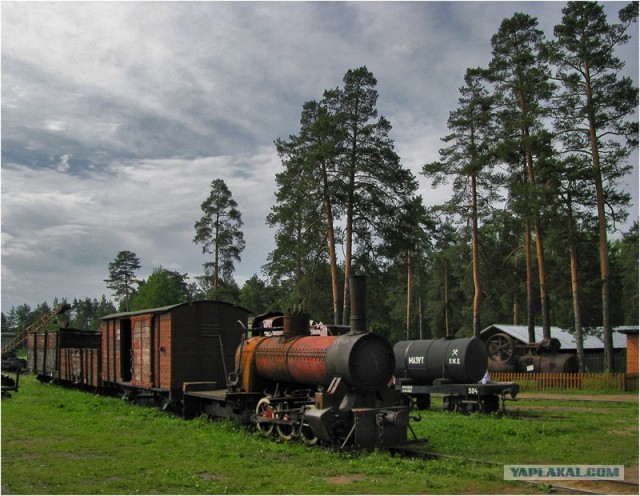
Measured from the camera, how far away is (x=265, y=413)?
1343 cm

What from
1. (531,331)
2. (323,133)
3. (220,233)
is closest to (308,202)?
(323,133)

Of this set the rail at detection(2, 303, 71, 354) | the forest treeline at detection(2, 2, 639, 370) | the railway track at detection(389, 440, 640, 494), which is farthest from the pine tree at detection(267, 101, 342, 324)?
the railway track at detection(389, 440, 640, 494)

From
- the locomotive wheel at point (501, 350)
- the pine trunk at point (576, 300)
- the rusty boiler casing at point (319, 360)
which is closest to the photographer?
the rusty boiler casing at point (319, 360)

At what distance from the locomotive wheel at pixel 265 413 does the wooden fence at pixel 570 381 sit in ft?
60.4

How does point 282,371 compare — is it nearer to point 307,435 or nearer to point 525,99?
point 307,435

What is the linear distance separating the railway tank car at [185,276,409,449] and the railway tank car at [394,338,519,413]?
21.1 feet

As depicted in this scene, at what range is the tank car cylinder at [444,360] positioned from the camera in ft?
63.0

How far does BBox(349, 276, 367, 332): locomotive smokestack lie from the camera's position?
12156 mm

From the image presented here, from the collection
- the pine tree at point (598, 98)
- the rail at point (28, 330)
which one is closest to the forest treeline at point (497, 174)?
the pine tree at point (598, 98)

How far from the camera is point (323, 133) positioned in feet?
103

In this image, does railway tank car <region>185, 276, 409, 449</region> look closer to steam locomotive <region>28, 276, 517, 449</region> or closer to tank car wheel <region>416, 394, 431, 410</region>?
steam locomotive <region>28, 276, 517, 449</region>

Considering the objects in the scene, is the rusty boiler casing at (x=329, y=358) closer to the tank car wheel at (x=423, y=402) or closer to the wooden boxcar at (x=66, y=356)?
the tank car wheel at (x=423, y=402)

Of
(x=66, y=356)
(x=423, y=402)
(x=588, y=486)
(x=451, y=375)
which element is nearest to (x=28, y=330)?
(x=66, y=356)

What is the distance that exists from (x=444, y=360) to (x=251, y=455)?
9.75 m
